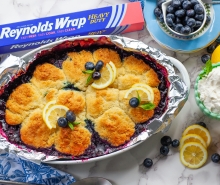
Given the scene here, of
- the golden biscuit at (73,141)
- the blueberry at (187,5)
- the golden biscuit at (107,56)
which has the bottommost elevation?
the golden biscuit at (73,141)

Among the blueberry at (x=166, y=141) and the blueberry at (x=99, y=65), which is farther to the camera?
the blueberry at (x=166, y=141)

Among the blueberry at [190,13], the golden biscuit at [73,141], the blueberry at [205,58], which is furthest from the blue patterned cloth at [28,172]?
the blueberry at [190,13]

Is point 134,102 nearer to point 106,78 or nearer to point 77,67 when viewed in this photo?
point 106,78

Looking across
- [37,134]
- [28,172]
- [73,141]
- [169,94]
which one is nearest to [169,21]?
[169,94]

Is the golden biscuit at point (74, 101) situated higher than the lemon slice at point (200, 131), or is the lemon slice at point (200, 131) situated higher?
the golden biscuit at point (74, 101)

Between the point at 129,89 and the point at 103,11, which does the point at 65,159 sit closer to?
the point at 129,89

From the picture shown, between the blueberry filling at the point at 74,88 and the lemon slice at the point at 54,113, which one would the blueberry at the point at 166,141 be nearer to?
the blueberry filling at the point at 74,88
